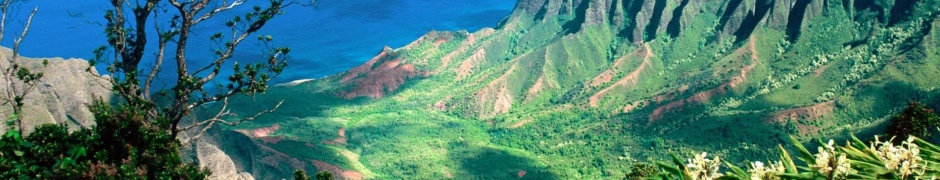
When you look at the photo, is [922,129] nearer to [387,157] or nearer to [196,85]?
[196,85]

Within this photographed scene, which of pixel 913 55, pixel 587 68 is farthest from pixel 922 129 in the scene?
pixel 587 68

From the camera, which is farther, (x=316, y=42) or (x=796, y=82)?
(x=316, y=42)

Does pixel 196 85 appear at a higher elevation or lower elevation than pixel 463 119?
lower

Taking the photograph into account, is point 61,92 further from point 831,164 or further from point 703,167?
point 831,164

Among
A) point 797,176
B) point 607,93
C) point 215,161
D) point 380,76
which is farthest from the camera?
point 380,76

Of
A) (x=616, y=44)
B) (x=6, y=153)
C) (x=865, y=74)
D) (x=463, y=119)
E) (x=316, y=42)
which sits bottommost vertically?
(x=6, y=153)

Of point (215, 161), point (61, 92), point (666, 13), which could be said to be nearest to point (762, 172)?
point (215, 161)

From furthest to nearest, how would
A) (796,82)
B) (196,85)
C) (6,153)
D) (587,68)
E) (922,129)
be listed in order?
(587,68) → (796,82) → (922,129) → (196,85) → (6,153)
